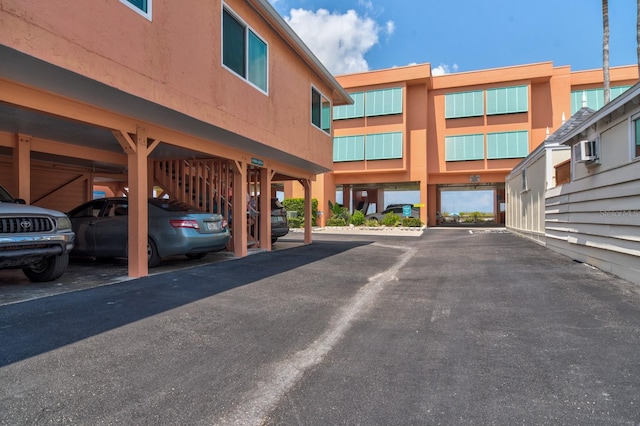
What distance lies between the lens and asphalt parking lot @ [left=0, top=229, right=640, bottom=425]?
2.53 metres

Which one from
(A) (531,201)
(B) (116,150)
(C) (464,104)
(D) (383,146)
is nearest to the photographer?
(B) (116,150)

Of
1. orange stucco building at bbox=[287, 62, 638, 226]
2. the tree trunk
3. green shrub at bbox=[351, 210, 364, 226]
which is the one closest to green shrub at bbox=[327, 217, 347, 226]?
green shrub at bbox=[351, 210, 364, 226]

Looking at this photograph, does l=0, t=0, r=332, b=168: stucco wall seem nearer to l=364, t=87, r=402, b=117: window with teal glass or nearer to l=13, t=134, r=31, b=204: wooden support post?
l=13, t=134, r=31, b=204: wooden support post

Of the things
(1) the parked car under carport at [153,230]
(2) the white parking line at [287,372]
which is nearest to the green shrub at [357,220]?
(1) the parked car under carport at [153,230]

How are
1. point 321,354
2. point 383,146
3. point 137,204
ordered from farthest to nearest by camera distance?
1. point 383,146
2. point 137,204
3. point 321,354

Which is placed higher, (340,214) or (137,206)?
(137,206)

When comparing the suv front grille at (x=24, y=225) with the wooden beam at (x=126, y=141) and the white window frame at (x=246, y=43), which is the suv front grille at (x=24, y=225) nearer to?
the wooden beam at (x=126, y=141)

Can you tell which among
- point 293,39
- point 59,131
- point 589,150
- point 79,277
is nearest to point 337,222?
point 293,39

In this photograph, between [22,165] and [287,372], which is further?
[22,165]

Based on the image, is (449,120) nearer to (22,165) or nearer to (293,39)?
(293,39)

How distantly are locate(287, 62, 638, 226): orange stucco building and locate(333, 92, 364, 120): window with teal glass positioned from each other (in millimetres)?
71

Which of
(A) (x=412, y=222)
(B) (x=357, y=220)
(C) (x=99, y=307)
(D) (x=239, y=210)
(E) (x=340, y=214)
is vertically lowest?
(C) (x=99, y=307)

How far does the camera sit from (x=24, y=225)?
16.9 feet

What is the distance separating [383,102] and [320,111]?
1545 cm
